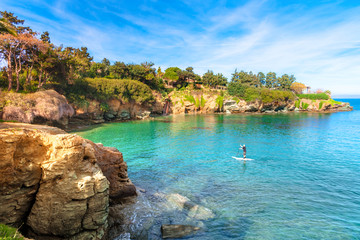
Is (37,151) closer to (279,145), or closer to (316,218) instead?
(316,218)

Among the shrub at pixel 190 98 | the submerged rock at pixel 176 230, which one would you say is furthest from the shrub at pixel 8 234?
the shrub at pixel 190 98

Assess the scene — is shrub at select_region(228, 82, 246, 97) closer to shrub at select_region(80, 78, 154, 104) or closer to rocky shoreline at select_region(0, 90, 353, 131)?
rocky shoreline at select_region(0, 90, 353, 131)

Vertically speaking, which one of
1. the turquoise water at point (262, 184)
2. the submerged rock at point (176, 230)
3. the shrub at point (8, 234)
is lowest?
the turquoise water at point (262, 184)

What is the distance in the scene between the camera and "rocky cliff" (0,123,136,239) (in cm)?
533

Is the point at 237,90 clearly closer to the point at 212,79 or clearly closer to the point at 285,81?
the point at 212,79

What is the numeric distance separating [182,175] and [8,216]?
1108 centimetres

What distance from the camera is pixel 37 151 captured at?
580 centimetres

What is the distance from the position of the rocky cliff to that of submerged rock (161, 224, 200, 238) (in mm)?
2962

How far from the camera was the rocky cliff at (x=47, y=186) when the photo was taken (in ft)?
17.5

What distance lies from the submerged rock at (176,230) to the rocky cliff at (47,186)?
296 centimetres

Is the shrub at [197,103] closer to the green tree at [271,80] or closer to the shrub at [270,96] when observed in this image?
the shrub at [270,96]

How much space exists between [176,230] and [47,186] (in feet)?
17.5

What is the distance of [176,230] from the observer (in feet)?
26.7

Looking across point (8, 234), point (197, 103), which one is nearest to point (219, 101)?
point (197, 103)
